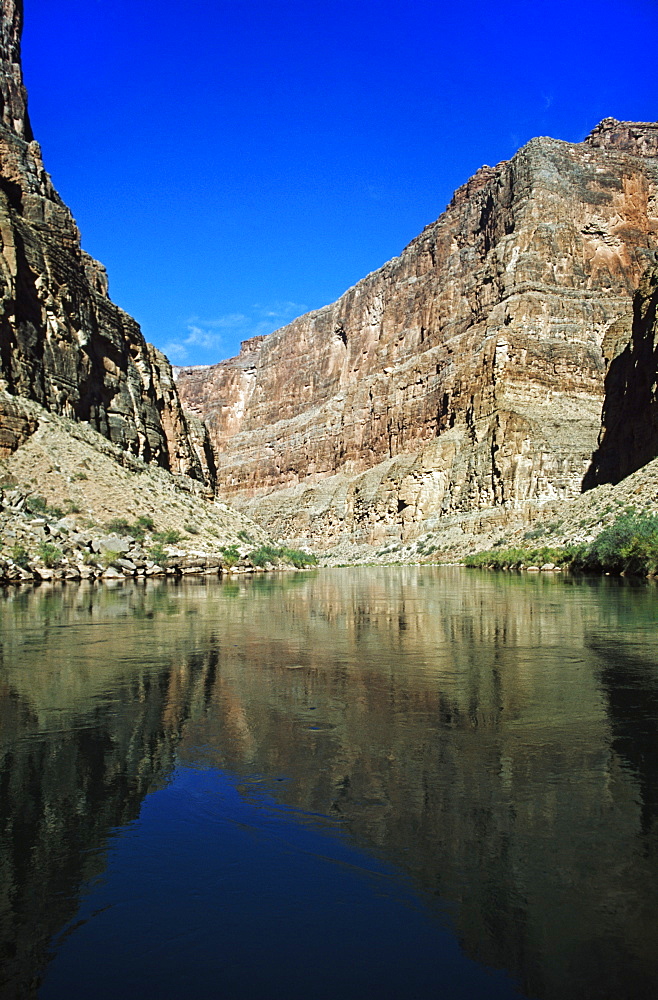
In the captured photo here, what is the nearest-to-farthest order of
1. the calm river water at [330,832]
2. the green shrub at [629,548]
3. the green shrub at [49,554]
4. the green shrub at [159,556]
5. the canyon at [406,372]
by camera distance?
the calm river water at [330,832]
the green shrub at [49,554]
the green shrub at [629,548]
the green shrub at [159,556]
the canyon at [406,372]

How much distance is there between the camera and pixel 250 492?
5295 inches

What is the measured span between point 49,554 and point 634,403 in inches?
1928

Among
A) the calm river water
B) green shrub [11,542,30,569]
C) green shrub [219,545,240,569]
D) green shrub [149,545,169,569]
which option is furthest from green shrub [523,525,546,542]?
the calm river water

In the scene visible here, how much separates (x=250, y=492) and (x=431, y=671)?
125896 mm

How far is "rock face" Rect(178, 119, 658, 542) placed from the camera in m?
83.1

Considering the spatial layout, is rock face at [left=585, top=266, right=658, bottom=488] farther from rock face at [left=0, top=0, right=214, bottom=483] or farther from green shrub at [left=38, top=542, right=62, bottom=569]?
green shrub at [left=38, top=542, right=62, bottom=569]

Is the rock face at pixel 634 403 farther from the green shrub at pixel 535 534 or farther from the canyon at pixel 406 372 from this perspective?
the green shrub at pixel 535 534

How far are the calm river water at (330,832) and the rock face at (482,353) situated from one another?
70.9m

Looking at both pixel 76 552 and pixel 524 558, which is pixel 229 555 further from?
pixel 524 558

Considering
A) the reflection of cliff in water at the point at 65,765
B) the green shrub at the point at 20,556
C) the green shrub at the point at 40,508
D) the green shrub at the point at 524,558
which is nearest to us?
the reflection of cliff in water at the point at 65,765

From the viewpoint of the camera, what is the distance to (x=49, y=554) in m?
31.5

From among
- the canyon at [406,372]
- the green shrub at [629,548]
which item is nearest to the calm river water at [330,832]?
the green shrub at [629,548]

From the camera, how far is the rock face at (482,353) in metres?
83.1

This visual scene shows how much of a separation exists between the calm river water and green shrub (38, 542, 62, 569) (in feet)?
75.8
